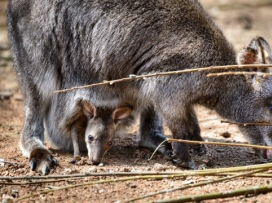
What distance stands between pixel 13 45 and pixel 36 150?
4.26 ft

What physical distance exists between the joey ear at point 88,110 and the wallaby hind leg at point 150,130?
64 cm

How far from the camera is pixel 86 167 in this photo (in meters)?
5.70

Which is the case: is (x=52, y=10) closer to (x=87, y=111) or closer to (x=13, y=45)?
(x=13, y=45)

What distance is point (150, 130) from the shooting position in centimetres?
675

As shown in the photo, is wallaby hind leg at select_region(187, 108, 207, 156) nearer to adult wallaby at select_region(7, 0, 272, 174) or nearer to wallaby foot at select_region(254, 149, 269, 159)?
adult wallaby at select_region(7, 0, 272, 174)

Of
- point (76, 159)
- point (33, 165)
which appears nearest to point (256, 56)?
point (76, 159)

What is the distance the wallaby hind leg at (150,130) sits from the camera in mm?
6648

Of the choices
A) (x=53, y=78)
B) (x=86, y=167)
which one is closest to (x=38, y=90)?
(x=53, y=78)

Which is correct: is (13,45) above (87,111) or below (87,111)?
above

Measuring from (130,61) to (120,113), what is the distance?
2.09 ft

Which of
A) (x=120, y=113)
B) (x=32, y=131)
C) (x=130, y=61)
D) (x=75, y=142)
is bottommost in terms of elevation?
(x=75, y=142)

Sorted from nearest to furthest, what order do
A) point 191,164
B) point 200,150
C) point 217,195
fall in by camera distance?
point 217,195 → point 191,164 → point 200,150

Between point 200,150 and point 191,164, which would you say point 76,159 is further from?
point 200,150

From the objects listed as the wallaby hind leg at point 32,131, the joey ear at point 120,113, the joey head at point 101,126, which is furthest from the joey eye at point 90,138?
the wallaby hind leg at point 32,131
